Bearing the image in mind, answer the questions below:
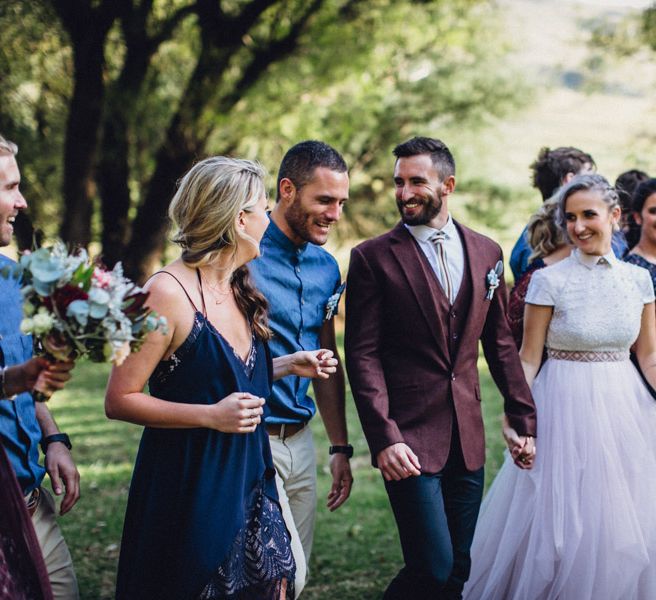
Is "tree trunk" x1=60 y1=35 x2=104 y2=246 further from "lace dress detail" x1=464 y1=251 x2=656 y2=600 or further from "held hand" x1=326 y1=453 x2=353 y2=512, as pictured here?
"lace dress detail" x1=464 y1=251 x2=656 y2=600

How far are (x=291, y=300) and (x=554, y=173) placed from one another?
91.1 inches

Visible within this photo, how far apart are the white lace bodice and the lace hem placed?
2056mm

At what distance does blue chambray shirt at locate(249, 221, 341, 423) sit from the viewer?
14.0 feet

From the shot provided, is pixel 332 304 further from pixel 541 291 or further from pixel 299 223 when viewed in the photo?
pixel 541 291

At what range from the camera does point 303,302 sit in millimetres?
4344

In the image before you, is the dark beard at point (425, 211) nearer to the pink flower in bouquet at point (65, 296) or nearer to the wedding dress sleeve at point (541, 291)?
the wedding dress sleeve at point (541, 291)

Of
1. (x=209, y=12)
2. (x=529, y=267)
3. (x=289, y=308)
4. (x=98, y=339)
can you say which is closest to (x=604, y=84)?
(x=209, y=12)

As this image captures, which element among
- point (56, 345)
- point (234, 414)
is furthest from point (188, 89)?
point (56, 345)

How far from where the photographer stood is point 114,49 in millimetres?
15945

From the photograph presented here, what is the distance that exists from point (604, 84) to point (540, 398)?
19.7m

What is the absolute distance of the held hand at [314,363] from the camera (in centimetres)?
372

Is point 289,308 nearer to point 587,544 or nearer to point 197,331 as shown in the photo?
point 197,331

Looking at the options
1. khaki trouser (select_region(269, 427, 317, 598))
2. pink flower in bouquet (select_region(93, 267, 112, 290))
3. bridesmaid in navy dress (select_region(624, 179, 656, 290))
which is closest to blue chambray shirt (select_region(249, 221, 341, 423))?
khaki trouser (select_region(269, 427, 317, 598))

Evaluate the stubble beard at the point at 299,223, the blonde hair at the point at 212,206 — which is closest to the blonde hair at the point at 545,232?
the stubble beard at the point at 299,223
